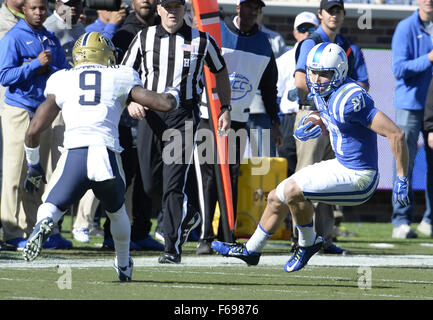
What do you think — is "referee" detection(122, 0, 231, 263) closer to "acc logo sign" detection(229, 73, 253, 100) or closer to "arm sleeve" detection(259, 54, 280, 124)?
"acc logo sign" detection(229, 73, 253, 100)

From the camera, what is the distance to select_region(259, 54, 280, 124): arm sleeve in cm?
962

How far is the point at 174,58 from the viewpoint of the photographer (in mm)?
7996

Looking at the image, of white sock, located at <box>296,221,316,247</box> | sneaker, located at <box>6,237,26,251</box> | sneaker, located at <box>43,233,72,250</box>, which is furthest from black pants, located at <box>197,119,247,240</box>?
white sock, located at <box>296,221,316,247</box>

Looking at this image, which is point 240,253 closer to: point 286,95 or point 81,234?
point 81,234

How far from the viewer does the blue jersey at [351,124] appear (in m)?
6.83

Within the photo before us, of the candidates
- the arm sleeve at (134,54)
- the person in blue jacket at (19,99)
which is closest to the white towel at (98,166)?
the arm sleeve at (134,54)

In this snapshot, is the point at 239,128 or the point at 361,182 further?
the point at 239,128

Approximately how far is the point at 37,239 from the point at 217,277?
59.8 inches

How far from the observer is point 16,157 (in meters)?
8.79

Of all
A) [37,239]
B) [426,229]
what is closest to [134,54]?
[37,239]

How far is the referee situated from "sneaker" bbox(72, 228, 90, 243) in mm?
1690
